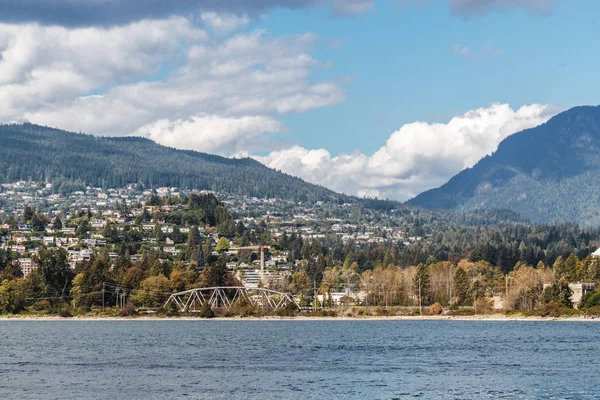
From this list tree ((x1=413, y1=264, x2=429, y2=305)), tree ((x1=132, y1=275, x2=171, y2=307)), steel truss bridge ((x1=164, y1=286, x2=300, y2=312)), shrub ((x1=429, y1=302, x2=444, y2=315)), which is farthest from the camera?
steel truss bridge ((x1=164, y1=286, x2=300, y2=312))

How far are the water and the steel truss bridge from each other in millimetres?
48146

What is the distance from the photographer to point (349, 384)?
65.4 meters

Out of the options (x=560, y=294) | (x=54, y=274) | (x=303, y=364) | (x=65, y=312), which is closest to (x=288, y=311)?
(x=65, y=312)

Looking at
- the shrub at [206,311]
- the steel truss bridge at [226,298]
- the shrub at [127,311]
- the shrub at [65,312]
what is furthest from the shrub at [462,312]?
the shrub at [65,312]

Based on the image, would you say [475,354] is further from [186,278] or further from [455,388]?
[186,278]

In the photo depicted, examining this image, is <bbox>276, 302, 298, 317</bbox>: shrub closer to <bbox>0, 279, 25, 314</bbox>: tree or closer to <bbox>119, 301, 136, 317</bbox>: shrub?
<bbox>119, 301, 136, 317</bbox>: shrub

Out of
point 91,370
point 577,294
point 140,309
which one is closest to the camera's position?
point 91,370

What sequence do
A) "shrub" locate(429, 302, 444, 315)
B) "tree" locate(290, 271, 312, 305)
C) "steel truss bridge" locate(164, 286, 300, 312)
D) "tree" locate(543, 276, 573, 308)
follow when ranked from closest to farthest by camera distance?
"tree" locate(543, 276, 573, 308) < "shrub" locate(429, 302, 444, 315) < "steel truss bridge" locate(164, 286, 300, 312) < "tree" locate(290, 271, 312, 305)

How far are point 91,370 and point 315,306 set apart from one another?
10714cm

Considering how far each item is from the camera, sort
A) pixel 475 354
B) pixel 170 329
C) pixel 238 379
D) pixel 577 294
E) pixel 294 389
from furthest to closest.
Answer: pixel 577 294 → pixel 170 329 → pixel 475 354 → pixel 238 379 → pixel 294 389

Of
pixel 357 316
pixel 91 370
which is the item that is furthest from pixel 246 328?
pixel 91 370

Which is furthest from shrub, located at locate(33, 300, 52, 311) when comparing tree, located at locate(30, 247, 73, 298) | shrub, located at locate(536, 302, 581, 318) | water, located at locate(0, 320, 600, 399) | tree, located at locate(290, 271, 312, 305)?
shrub, located at locate(536, 302, 581, 318)

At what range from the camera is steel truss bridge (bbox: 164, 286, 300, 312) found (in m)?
178

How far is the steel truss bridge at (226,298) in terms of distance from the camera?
178 meters
